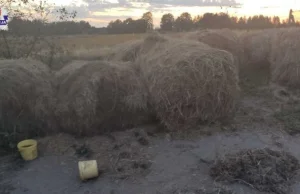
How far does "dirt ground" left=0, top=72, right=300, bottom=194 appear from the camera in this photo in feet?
14.8

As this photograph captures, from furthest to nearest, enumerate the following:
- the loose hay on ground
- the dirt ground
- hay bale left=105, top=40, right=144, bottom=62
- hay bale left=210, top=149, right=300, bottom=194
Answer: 1. the loose hay on ground
2. hay bale left=105, top=40, right=144, bottom=62
3. the dirt ground
4. hay bale left=210, top=149, right=300, bottom=194

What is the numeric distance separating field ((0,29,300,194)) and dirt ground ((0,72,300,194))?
16 millimetres

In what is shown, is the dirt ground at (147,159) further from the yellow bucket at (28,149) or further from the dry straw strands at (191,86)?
the dry straw strands at (191,86)

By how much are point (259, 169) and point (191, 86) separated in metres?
2.28

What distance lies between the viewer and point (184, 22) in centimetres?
1767

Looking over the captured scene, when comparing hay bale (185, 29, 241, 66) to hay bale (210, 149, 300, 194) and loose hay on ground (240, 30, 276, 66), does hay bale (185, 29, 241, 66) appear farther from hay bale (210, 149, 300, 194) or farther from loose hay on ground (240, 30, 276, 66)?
hay bale (210, 149, 300, 194)

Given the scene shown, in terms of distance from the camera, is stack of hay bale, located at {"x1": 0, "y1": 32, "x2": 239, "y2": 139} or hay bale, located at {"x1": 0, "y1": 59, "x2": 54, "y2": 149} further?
stack of hay bale, located at {"x1": 0, "y1": 32, "x2": 239, "y2": 139}

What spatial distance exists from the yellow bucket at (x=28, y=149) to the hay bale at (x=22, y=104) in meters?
0.43

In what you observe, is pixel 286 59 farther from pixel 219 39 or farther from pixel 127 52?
pixel 127 52

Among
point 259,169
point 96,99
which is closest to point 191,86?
point 96,99

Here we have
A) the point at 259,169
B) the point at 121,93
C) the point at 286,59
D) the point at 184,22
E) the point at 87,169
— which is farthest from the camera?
the point at 184,22

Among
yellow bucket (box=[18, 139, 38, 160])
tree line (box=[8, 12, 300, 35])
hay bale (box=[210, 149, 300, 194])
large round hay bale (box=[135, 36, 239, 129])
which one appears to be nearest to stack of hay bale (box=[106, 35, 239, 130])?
large round hay bale (box=[135, 36, 239, 129])

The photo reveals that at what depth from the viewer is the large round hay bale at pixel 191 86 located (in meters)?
6.32

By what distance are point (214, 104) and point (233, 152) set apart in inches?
57.5
